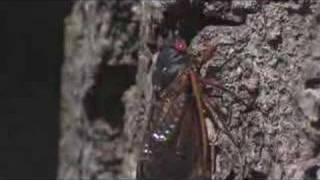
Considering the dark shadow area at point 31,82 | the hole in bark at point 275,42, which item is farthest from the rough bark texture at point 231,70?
the dark shadow area at point 31,82

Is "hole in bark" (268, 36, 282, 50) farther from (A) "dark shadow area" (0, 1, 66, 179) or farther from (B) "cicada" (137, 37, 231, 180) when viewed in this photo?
(A) "dark shadow area" (0, 1, 66, 179)

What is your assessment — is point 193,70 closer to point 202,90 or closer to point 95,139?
point 202,90

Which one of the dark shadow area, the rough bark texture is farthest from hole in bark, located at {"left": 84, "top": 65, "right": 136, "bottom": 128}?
the dark shadow area

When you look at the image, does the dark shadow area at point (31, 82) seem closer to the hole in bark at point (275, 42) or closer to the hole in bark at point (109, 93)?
the hole in bark at point (109, 93)

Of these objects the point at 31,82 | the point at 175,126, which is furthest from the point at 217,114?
the point at 31,82

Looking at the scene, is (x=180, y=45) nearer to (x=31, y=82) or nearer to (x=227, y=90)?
(x=227, y=90)

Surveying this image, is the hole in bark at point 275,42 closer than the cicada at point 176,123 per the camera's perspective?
Yes
